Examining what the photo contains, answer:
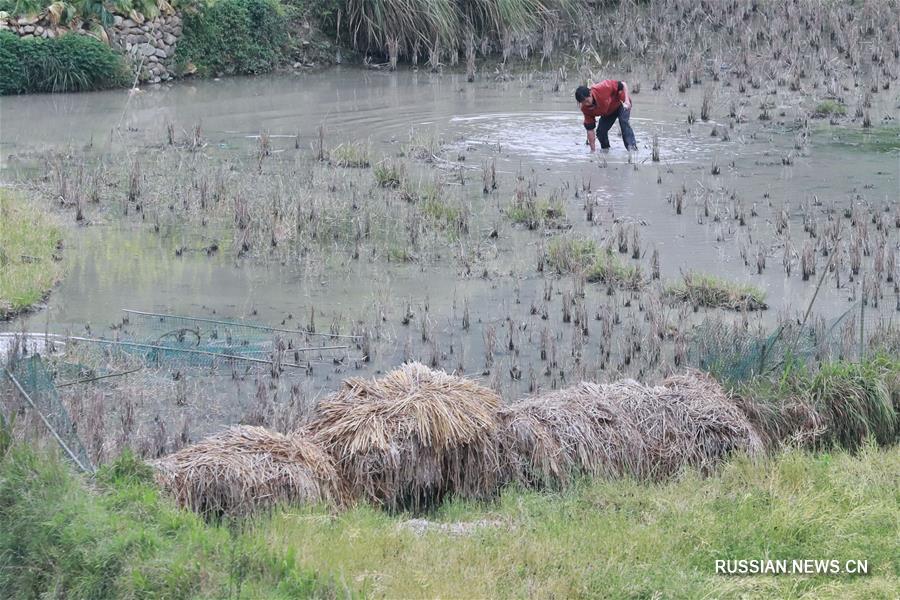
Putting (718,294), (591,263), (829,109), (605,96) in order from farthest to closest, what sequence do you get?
1. (829,109)
2. (605,96)
3. (591,263)
4. (718,294)

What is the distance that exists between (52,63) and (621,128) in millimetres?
10409

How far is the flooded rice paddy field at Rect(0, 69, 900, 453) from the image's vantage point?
11414 millimetres

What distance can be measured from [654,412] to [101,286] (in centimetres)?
641

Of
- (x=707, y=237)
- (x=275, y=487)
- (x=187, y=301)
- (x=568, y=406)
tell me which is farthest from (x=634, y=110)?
(x=275, y=487)

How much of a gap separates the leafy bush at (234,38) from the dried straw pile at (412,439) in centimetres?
1769

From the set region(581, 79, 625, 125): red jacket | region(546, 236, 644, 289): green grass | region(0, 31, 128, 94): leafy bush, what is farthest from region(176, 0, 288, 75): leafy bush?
region(546, 236, 644, 289): green grass

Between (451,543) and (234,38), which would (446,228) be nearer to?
(451,543)

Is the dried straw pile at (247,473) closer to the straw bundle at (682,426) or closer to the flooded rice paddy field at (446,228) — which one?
the flooded rice paddy field at (446,228)

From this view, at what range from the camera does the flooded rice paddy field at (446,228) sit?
11.4 metres

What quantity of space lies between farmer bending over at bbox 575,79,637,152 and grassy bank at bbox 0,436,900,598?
10.2m

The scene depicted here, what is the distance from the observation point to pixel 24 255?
13.4m

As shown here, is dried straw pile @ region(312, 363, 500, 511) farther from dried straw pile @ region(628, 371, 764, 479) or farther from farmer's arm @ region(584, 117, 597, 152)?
farmer's arm @ region(584, 117, 597, 152)

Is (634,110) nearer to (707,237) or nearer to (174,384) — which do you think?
(707,237)

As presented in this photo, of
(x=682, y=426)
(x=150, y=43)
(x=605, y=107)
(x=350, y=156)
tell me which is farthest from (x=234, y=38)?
(x=682, y=426)
